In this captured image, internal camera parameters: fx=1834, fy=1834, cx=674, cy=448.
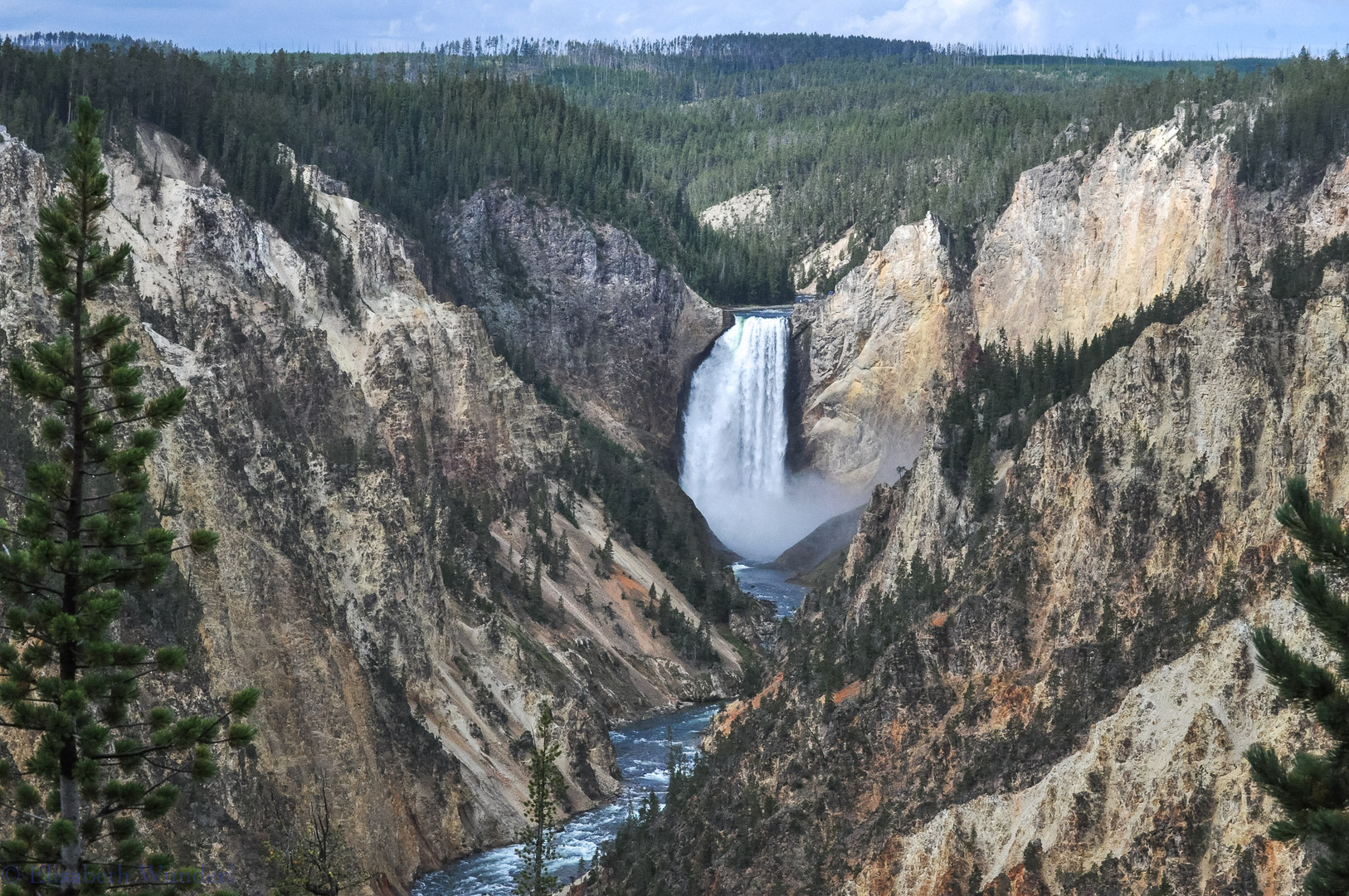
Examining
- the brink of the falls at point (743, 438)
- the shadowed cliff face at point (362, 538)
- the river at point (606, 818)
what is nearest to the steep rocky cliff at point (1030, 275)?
the brink of the falls at point (743, 438)

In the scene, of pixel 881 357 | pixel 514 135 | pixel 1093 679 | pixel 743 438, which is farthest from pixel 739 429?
pixel 1093 679

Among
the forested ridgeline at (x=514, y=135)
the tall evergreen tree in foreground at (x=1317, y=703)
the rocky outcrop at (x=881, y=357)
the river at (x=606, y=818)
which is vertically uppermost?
the forested ridgeline at (x=514, y=135)

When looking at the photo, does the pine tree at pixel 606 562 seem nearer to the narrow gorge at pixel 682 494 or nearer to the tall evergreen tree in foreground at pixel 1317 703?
the narrow gorge at pixel 682 494

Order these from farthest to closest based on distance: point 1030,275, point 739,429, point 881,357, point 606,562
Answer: point 739,429 < point 881,357 < point 1030,275 < point 606,562

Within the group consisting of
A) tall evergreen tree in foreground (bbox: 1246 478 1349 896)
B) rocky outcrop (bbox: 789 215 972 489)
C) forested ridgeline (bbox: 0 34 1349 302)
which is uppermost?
forested ridgeline (bbox: 0 34 1349 302)

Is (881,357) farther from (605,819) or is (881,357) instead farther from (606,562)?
(605,819)

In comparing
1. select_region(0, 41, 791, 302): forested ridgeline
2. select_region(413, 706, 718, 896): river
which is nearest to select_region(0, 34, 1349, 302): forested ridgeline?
select_region(0, 41, 791, 302): forested ridgeline

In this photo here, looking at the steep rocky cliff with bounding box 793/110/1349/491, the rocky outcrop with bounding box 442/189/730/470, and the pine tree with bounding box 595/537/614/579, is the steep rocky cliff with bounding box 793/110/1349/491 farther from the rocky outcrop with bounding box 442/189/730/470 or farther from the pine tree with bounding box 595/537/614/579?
the pine tree with bounding box 595/537/614/579
